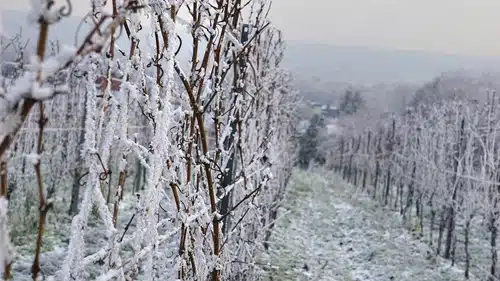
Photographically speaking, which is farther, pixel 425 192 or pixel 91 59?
pixel 425 192

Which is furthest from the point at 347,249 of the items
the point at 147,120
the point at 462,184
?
the point at 147,120

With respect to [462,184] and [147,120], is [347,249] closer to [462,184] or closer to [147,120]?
[462,184]

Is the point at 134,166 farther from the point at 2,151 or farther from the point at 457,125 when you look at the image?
the point at 2,151

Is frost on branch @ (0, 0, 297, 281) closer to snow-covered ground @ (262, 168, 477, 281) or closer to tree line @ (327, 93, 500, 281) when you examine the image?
snow-covered ground @ (262, 168, 477, 281)

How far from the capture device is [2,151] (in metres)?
0.65

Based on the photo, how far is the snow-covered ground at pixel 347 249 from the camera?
9.57 meters

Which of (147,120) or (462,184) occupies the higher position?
(147,120)

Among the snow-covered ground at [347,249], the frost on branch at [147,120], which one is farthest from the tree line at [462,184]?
the frost on branch at [147,120]

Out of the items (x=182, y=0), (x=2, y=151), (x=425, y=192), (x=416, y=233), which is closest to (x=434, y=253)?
(x=416, y=233)

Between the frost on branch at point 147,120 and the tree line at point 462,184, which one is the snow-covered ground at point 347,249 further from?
the frost on branch at point 147,120

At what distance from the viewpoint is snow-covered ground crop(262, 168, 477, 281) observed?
957cm

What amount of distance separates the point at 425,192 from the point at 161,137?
14759 mm

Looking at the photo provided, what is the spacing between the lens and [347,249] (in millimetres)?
12211

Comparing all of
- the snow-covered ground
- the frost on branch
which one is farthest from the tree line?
the frost on branch
